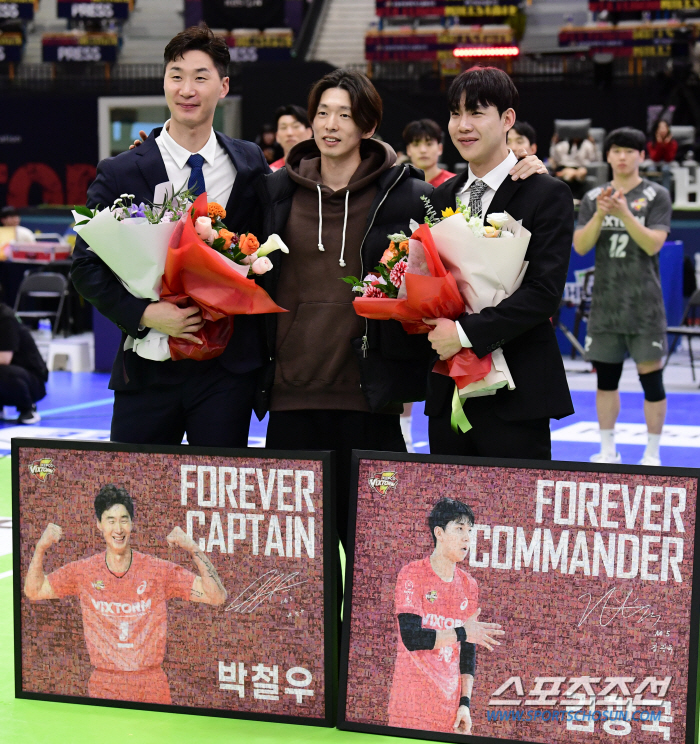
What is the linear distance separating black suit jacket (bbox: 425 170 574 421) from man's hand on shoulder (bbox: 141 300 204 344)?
Result: 2.01ft

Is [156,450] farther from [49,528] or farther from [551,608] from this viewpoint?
[551,608]

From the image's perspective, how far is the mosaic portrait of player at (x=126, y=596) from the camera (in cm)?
269

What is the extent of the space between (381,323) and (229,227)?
0.50 metres

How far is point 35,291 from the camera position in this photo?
11.9 metres

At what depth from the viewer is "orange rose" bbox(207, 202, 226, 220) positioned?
2.64 m

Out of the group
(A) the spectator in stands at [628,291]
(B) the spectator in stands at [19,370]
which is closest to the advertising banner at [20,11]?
(B) the spectator in stands at [19,370]

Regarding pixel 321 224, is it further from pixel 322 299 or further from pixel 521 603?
pixel 521 603

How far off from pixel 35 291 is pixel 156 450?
9721 millimetres

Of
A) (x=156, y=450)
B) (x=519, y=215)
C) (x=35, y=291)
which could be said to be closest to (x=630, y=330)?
(x=519, y=215)

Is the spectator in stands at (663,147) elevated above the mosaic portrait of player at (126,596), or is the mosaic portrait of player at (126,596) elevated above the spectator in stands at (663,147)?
the spectator in stands at (663,147)

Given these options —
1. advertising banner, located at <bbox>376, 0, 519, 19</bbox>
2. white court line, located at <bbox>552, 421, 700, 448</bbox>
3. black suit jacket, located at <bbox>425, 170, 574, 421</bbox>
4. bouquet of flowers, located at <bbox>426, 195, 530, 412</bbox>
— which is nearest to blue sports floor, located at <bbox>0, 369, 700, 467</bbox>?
white court line, located at <bbox>552, 421, 700, 448</bbox>

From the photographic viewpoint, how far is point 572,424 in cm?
727

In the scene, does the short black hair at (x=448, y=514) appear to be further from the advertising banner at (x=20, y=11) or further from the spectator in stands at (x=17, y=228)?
the advertising banner at (x=20, y=11)

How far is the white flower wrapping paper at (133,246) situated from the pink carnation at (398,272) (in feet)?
1.76
